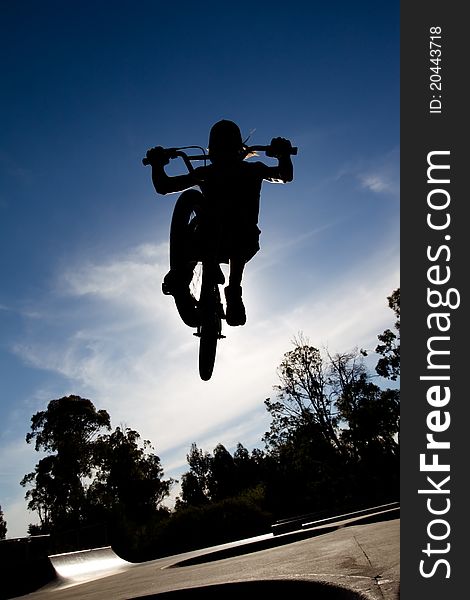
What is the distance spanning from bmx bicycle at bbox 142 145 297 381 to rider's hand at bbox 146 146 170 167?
27 millimetres

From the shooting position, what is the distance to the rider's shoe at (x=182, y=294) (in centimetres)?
394

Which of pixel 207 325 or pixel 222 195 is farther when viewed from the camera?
pixel 207 325

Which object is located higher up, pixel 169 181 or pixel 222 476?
pixel 169 181

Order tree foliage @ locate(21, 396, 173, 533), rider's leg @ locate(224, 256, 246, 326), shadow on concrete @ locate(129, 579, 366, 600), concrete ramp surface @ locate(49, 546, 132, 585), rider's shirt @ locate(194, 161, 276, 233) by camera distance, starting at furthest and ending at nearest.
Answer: tree foliage @ locate(21, 396, 173, 533), concrete ramp surface @ locate(49, 546, 132, 585), rider's leg @ locate(224, 256, 246, 326), rider's shirt @ locate(194, 161, 276, 233), shadow on concrete @ locate(129, 579, 366, 600)

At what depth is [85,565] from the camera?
11.8 m

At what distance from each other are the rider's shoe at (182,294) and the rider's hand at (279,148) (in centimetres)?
151

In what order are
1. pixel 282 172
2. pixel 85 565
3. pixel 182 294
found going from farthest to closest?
1. pixel 85 565
2. pixel 282 172
3. pixel 182 294

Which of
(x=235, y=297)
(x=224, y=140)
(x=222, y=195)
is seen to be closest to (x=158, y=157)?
(x=224, y=140)

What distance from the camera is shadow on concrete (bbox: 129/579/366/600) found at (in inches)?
75.9

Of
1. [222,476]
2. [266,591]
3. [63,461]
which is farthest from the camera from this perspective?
[222,476]

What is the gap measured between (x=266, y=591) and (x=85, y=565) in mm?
11418

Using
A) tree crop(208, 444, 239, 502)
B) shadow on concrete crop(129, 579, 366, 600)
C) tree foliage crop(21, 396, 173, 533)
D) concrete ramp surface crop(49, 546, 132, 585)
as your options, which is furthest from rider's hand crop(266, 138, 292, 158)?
tree crop(208, 444, 239, 502)

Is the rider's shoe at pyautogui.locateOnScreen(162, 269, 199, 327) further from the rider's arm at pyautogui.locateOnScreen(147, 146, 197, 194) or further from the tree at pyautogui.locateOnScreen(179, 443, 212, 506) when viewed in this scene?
the tree at pyautogui.locateOnScreen(179, 443, 212, 506)

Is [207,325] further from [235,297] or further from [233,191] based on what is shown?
[233,191]
